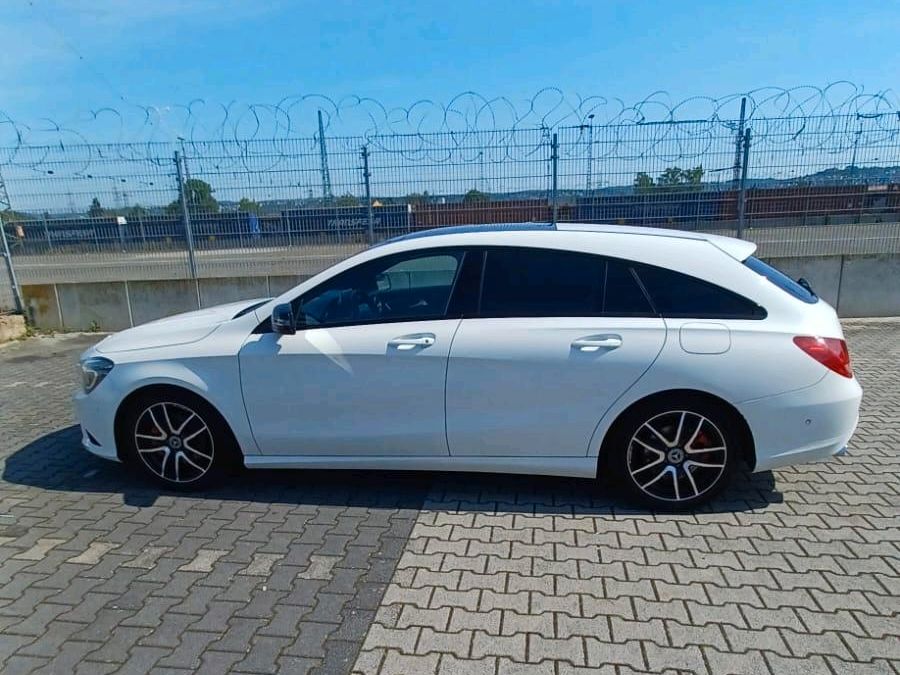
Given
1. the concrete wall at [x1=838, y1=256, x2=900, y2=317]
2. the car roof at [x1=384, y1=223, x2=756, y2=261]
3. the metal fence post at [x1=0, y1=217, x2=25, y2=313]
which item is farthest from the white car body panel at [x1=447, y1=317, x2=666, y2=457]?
the metal fence post at [x1=0, y1=217, x2=25, y2=313]

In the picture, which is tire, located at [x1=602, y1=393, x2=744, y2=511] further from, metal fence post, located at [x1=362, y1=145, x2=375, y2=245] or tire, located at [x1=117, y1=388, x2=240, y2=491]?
metal fence post, located at [x1=362, y1=145, x2=375, y2=245]

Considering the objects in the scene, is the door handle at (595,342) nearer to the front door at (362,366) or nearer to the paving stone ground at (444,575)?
the front door at (362,366)

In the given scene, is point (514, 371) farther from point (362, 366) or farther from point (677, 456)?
point (677, 456)

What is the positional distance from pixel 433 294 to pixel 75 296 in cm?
815

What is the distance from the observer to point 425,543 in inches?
112

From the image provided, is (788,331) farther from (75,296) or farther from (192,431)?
(75,296)

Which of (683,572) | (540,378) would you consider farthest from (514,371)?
(683,572)

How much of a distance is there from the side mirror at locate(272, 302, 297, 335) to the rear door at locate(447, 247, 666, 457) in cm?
96

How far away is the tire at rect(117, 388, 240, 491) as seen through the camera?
129 inches

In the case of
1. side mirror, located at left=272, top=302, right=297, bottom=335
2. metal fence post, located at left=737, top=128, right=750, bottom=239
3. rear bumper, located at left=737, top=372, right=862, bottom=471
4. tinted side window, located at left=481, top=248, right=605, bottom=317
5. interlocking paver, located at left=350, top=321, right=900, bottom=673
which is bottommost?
interlocking paver, located at left=350, top=321, right=900, bottom=673

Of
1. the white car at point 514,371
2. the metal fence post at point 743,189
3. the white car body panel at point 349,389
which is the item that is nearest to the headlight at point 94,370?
the white car at point 514,371

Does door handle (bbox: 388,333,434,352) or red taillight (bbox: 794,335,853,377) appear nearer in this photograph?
red taillight (bbox: 794,335,853,377)

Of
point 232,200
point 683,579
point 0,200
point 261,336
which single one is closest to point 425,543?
point 683,579

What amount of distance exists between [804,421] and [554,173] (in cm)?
572
